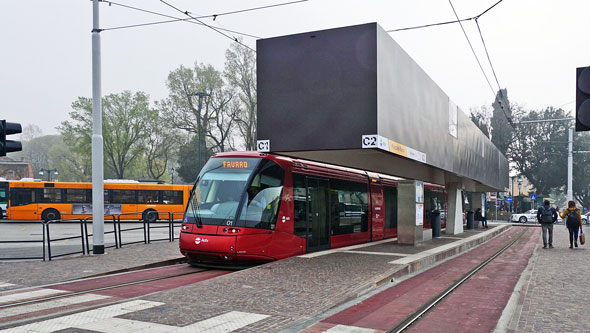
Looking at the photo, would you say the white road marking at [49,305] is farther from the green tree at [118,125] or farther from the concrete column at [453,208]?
the green tree at [118,125]

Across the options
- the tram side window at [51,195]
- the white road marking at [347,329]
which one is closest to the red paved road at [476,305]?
the white road marking at [347,329]

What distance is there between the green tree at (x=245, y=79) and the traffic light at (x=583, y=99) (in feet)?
123

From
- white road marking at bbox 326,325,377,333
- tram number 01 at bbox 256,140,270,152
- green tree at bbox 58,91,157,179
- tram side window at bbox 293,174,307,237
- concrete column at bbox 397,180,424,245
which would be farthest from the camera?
green tree at bbox 58,91,157,179

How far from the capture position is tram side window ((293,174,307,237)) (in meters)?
12.6

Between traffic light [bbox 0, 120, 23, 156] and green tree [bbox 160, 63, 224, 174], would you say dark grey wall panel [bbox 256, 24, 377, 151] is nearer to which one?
traffic light [bbox 0, 120, 23, 156]

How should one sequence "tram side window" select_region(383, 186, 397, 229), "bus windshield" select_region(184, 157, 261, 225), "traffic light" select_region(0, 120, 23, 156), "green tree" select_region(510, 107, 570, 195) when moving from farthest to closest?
"green tree" select_region(510, 107, 570, 195) < "tram side window" select_region(383, 186, 397, 229) < "bus windshield" select_region(184, 157, 261, 225) < "traffic light" select_region(0, 120, 23, 156)

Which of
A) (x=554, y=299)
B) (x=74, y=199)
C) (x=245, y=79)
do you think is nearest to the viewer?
(x=554, y=299)

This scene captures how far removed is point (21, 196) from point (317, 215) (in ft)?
82.7

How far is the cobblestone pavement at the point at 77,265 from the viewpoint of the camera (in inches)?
383

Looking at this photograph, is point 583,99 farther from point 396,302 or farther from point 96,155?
point 96,155

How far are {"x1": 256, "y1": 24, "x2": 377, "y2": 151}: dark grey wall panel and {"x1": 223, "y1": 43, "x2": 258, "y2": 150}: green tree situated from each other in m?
30.5

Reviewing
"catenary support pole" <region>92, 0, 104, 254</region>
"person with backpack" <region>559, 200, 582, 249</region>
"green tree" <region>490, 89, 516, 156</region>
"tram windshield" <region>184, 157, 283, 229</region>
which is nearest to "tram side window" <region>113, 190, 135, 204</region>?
"catenary support pole" <region>92, 0, 104, 254</region>

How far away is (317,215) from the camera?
13.6m

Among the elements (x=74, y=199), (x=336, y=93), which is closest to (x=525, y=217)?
(x=74, y=199)
